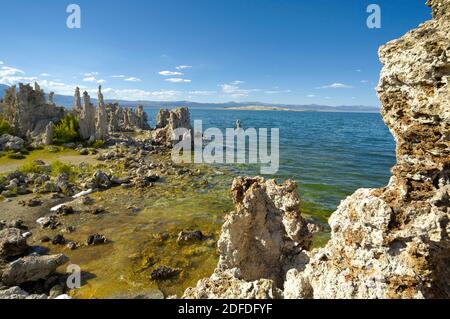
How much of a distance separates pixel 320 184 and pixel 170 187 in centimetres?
1881

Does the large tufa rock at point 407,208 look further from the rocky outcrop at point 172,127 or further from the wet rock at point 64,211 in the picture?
the rocky outcrop at point 172,127

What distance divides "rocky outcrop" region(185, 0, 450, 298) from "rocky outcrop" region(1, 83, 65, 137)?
216 ft

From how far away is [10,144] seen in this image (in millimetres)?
48906

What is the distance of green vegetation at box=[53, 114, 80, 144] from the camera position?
58.2m

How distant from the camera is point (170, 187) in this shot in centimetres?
3353

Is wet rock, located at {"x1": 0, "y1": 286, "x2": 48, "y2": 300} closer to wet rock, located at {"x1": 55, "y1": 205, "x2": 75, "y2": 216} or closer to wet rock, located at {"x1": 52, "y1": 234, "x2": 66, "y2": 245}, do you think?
wet rock, located at {"x1": 52, "y1": 234, "x2": 66, "y2": 245}

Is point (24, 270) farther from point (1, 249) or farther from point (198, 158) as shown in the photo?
point (198, 158)

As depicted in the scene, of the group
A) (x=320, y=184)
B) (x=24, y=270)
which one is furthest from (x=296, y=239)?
(x=320, y=184)

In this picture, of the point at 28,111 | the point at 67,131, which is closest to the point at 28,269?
the point at 67,131

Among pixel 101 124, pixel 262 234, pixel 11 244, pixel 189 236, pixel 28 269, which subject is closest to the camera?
pixel 262 234

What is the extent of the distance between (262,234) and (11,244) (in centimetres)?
1543

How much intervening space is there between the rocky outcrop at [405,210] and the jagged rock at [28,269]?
12.0 meters

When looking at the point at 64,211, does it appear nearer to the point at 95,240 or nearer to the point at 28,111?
the point at 95,240

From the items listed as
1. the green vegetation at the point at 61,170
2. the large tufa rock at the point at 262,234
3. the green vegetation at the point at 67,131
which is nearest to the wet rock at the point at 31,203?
the green vegetation at the point at 61,170
